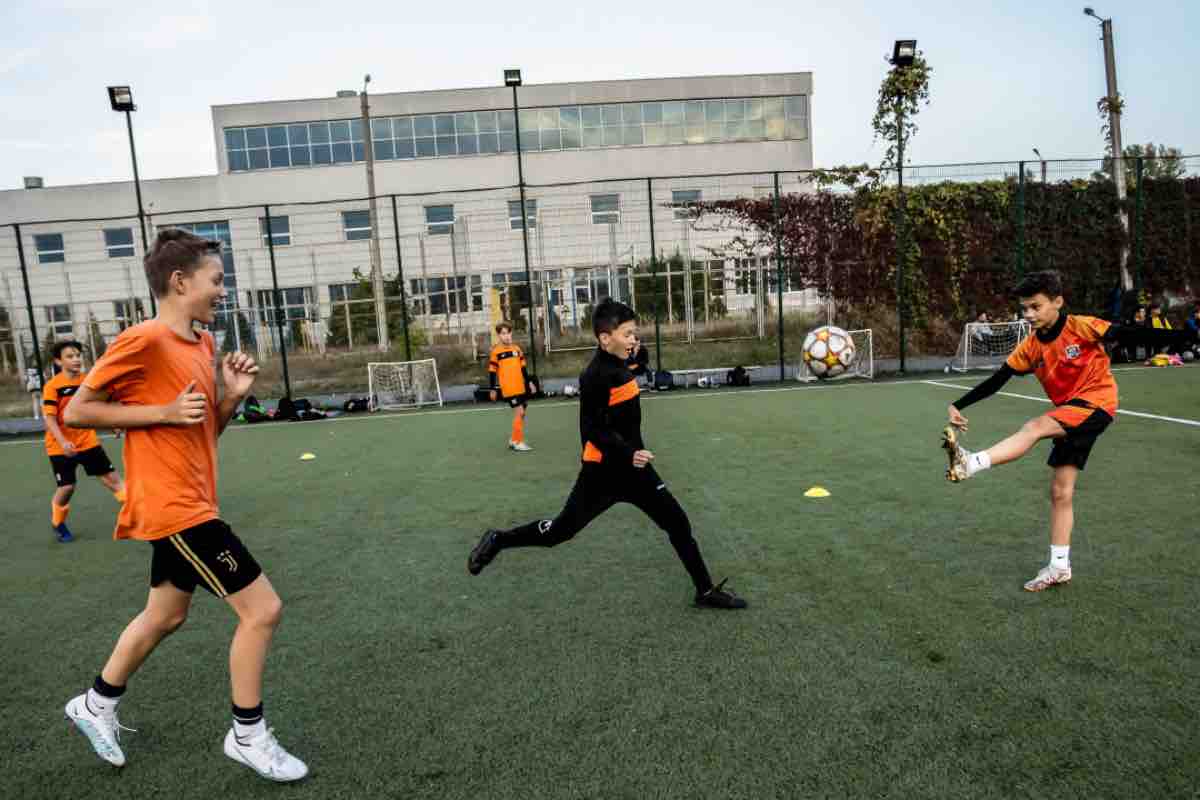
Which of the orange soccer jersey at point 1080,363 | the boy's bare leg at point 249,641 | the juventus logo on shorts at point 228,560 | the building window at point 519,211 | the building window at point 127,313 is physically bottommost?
the boy's bare leg at point 249,641

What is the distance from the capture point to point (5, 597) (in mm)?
5184

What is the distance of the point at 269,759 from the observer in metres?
2.88

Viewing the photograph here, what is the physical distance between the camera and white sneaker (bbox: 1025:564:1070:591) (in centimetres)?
441

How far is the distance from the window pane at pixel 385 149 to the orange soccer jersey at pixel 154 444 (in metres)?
36.9

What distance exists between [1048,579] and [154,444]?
4.36m

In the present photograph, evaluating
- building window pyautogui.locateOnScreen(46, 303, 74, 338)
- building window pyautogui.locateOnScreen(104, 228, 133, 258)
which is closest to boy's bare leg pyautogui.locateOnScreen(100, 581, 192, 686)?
building window pyautogui.locateOnScreen(46, 303, 74, 338)

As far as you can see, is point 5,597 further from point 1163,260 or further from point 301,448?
Answer: point 1163,260

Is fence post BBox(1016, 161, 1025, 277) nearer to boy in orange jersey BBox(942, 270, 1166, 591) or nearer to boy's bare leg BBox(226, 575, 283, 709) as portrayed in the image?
boy in orange jersey BBox(942, 270, 1166, 591)

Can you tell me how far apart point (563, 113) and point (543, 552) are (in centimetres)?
3495

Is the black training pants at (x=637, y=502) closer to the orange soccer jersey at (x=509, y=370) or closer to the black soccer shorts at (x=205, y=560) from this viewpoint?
the black soccer shorts at (x=205, y=560)

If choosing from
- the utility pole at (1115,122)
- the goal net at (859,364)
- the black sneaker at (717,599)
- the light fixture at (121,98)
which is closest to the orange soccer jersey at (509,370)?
the black sneaker at (717,599)

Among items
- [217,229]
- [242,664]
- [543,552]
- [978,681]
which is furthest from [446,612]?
[217,229]

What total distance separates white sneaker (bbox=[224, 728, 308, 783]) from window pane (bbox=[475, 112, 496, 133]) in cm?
3727

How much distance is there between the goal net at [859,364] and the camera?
55.8 ft
